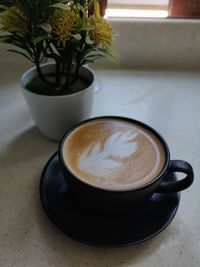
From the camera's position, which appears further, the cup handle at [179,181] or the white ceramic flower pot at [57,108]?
the white ceramic flower pot at [57,108]

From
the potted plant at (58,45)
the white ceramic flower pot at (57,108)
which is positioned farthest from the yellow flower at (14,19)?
the white ceramic flower pot at (57,108)

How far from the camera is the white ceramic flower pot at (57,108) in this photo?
0.46 m

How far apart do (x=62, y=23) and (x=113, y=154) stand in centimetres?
21

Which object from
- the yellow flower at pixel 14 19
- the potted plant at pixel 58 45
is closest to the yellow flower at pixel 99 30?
the potted plant at pixel 58 45

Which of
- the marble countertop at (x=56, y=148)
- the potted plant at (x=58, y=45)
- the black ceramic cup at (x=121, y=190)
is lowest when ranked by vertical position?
the marble countertop at (x=56, y=148)

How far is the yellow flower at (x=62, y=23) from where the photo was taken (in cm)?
41

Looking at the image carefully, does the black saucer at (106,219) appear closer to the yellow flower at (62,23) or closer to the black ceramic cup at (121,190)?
the black ceramic cup at (121,190)

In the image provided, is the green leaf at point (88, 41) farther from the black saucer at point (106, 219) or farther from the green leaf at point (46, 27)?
the black saucer at point (106, 219)

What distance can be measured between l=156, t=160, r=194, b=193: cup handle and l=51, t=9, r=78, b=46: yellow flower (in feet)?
0.81

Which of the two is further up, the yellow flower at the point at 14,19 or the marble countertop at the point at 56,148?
the yellow flower at the point at 14,19

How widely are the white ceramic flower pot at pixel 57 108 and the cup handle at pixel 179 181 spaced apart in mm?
198

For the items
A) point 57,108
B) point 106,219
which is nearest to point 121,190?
point 106,219

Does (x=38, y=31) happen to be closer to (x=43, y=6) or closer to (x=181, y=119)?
(x=43, y=6)

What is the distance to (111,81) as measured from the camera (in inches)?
→ 28.7
